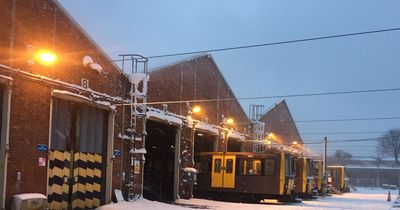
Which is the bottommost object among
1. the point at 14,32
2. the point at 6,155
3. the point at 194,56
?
the point at 6,155

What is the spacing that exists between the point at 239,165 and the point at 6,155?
16392mm

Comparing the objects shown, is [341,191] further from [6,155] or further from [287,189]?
[6,155]

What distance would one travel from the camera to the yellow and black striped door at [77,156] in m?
19.1

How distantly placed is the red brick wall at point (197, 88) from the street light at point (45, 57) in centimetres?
819

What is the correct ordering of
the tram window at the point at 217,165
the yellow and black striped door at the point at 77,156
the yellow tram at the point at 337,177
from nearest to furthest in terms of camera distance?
the yellow and black striped door at the point at 77,156 < the tram window at the point at 217,165 < the yellow tram at the point at 337,177

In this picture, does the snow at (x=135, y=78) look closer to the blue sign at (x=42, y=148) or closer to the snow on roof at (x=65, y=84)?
the snow on roof at (x=65, y=84)

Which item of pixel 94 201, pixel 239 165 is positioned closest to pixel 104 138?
pixel 94 201

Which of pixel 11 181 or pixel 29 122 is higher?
pixel 29 122

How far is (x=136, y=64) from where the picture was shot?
23922mm

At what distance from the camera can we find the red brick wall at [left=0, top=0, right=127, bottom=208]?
16.5 metres

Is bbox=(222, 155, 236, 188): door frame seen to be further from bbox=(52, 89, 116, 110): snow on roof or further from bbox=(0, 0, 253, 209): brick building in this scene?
bbox=(52, 89, 116, 110): snow on roof

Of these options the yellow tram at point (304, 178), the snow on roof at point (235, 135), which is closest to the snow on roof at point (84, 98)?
the yellow tram at point (304, 178)

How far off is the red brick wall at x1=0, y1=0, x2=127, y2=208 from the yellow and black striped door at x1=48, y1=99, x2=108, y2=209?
995mm

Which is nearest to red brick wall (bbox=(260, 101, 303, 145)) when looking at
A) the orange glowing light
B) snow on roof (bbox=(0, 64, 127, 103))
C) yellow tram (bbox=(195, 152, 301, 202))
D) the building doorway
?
the building doorway
